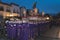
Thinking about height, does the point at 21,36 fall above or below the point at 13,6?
below

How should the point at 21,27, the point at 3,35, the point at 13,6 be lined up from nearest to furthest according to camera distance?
the point at 21,27, the point at 3,35, the point at 13,6

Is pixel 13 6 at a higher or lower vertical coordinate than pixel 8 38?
higher

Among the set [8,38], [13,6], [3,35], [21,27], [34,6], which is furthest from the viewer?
[13,6]

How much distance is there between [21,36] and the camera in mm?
13992

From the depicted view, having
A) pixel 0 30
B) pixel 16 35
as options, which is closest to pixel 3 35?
pixel 0 30

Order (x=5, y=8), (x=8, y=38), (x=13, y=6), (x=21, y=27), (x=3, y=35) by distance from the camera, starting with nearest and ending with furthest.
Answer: (x=21, y=27) → (x=8, y=38) → (x=3, y=35) → (x=5, y=8) → (x=13, y=6)

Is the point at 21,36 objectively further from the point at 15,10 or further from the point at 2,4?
the point at 15,10

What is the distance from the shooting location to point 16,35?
14281 mm

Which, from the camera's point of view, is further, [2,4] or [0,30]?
[2,4]

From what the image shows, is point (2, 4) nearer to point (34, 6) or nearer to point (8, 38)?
point (34, 6)

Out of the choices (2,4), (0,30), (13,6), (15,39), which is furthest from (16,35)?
(13,6)

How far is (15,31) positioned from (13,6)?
69064mm

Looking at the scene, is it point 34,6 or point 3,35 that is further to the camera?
point 34,6

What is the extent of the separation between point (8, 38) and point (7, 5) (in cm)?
6160
